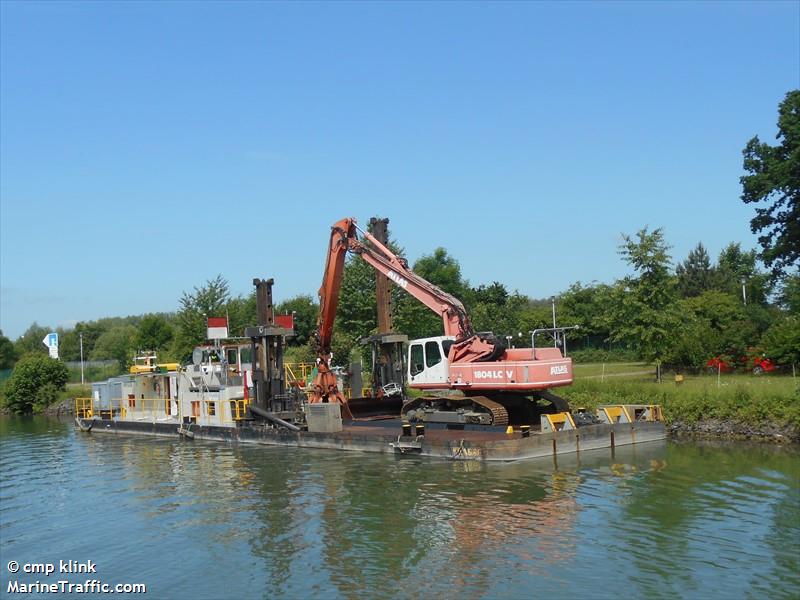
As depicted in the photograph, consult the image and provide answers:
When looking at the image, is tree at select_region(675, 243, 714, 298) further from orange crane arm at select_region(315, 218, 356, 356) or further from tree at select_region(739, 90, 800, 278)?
orange crane arm at select_region(315, 218, 356, 356)

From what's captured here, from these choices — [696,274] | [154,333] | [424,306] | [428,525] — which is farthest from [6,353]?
[428,525]

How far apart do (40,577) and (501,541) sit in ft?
28.2

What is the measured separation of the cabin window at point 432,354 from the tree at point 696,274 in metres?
51.3

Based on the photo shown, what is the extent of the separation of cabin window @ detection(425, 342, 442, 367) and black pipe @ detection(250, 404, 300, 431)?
5.61m

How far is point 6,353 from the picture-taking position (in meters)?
100

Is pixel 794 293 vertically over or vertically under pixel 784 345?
over

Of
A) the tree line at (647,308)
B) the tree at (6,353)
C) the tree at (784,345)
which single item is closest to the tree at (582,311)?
the tree line at (647,308)

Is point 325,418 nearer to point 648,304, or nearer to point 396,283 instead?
point 396,283

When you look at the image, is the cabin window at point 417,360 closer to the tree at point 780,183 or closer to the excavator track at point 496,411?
the excavator track at point 496,411

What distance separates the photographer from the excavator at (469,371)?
24.2 meters

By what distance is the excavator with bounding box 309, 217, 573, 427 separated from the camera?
24.2 meters

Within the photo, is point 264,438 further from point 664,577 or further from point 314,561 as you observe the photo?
point 664,577

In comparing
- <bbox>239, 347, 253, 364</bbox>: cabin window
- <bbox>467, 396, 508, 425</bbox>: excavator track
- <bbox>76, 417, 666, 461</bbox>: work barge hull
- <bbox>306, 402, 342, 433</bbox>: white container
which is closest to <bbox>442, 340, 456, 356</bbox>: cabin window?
<bbox>467, 396, 508, 425</bbox>: excavator track

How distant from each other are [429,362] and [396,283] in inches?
144
